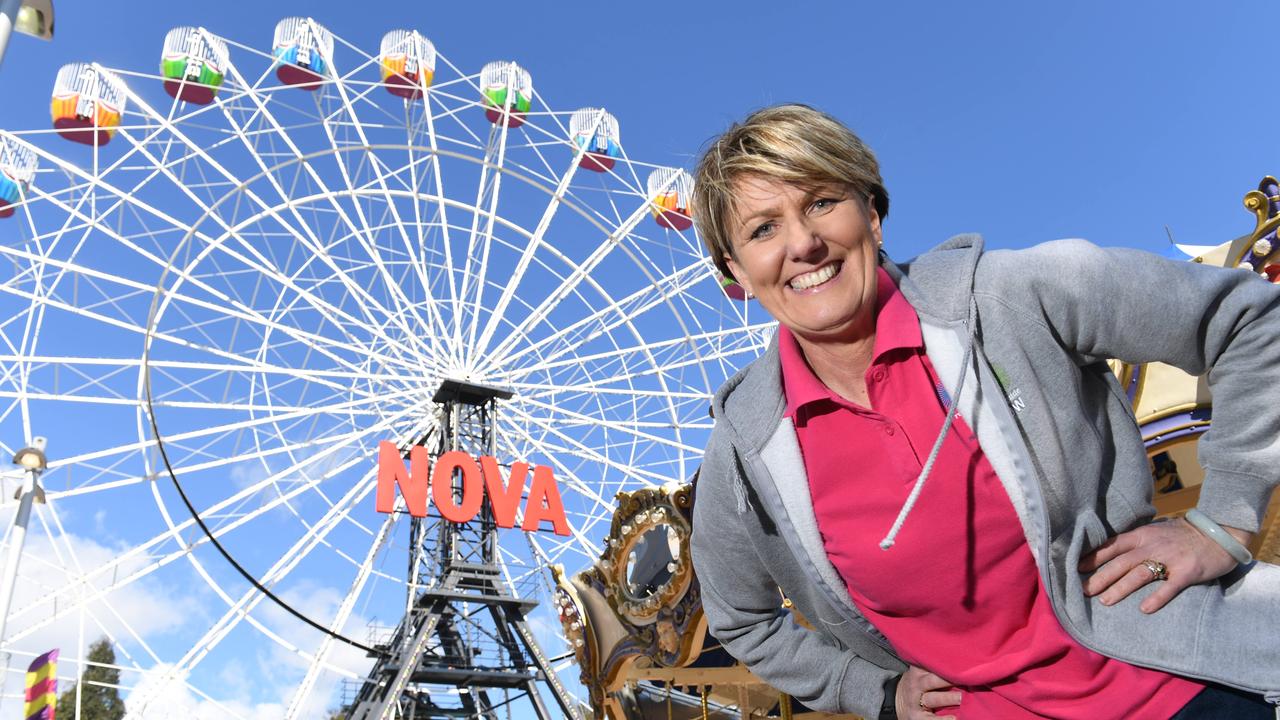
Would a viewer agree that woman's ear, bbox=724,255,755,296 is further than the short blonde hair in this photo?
Yes

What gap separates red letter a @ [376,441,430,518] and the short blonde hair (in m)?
16.7

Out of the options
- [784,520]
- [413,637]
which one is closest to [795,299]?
[784,520]

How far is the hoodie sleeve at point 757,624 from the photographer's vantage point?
1.85 m

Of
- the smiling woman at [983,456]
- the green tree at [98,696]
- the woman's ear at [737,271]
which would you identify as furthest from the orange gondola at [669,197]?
the green tree at [98,696]

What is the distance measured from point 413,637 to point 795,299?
17359mm

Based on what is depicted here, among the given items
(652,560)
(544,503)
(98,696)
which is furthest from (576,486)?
(98,696)

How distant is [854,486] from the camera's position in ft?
5.26

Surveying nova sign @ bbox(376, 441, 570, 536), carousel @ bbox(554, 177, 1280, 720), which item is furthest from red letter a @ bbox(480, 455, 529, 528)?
carousel @ bbox(554, 177, 1280, 720)

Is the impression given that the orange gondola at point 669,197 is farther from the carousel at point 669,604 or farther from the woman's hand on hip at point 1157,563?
the woman's hand on hip at point 1157,563

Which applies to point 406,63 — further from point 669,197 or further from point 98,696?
point 98,696

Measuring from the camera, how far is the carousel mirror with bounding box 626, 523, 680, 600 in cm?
580

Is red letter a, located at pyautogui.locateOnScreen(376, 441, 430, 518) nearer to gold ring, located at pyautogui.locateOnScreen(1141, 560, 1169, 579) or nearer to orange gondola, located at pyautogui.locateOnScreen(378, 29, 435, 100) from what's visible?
orange gondola, located at pyautogui.locateOnScreen(378, 29, 435, 100)

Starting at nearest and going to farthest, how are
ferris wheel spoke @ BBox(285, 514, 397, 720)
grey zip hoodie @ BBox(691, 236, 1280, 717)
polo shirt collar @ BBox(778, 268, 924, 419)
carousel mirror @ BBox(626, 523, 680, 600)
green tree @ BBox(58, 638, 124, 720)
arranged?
grey zip hoodie @ BBox(691, 236, 1280, 717)
polo shirt collar @ BBox(778, 268, 924, 419)
carousel mirror @ BBox(626, 523, 680, 600)
ferris wheel spoke @ BBox(285, 514, 397, 720)
green tree @ BBox(58, 638, 124, 720)

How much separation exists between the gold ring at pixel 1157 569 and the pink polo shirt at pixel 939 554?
141 mm
